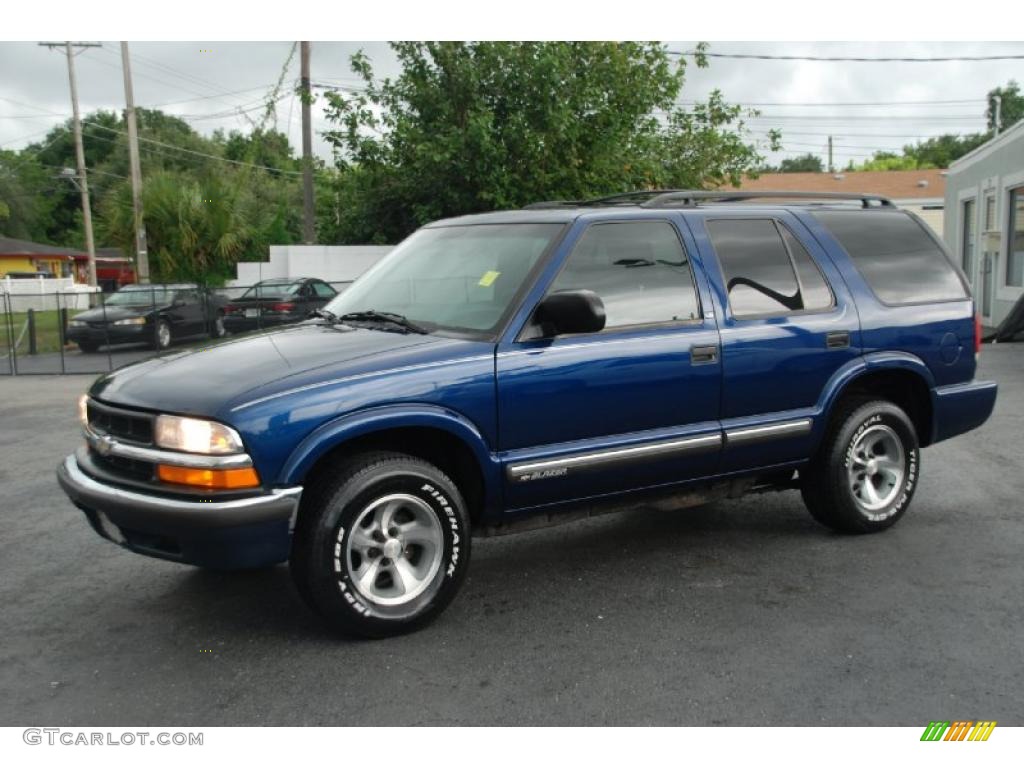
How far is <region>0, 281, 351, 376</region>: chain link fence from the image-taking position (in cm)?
1880

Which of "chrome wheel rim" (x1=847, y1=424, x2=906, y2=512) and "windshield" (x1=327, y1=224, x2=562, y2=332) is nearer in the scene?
"windshield" (x1=327, y1=224, x2=562, y2=332)

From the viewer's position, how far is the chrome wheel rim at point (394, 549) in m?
4.21

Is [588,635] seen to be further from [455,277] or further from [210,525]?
[455,277]

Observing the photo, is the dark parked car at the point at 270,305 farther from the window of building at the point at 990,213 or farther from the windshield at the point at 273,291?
the window of building at the point at 990,213

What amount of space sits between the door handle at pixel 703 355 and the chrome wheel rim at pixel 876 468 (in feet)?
3.93

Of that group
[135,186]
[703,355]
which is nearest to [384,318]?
[703,355]

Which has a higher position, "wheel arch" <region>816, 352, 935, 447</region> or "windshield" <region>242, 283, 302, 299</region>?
"windshield" <region>242, 283, 302, 299</region>

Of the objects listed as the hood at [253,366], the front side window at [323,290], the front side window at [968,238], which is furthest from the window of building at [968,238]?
the hood at [253,366]

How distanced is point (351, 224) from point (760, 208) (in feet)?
65.8

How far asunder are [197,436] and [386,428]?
76 centimetres

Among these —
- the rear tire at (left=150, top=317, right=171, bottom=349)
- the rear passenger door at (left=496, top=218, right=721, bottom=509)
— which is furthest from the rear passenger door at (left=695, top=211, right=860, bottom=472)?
the rear tire at (left=150, top=317, right=171, bottom=349)

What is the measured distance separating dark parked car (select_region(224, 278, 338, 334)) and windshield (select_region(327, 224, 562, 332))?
13225 mm

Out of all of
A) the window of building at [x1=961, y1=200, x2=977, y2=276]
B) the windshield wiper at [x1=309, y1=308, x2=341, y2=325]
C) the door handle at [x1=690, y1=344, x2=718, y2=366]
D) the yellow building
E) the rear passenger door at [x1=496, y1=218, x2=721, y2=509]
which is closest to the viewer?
the rear passenger door at [x1=496, y1=218, x2=721, y2=509]

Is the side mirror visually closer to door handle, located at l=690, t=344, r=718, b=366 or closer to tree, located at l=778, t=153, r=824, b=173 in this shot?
door handle, located at l=690, t=344, r=718, b=366
